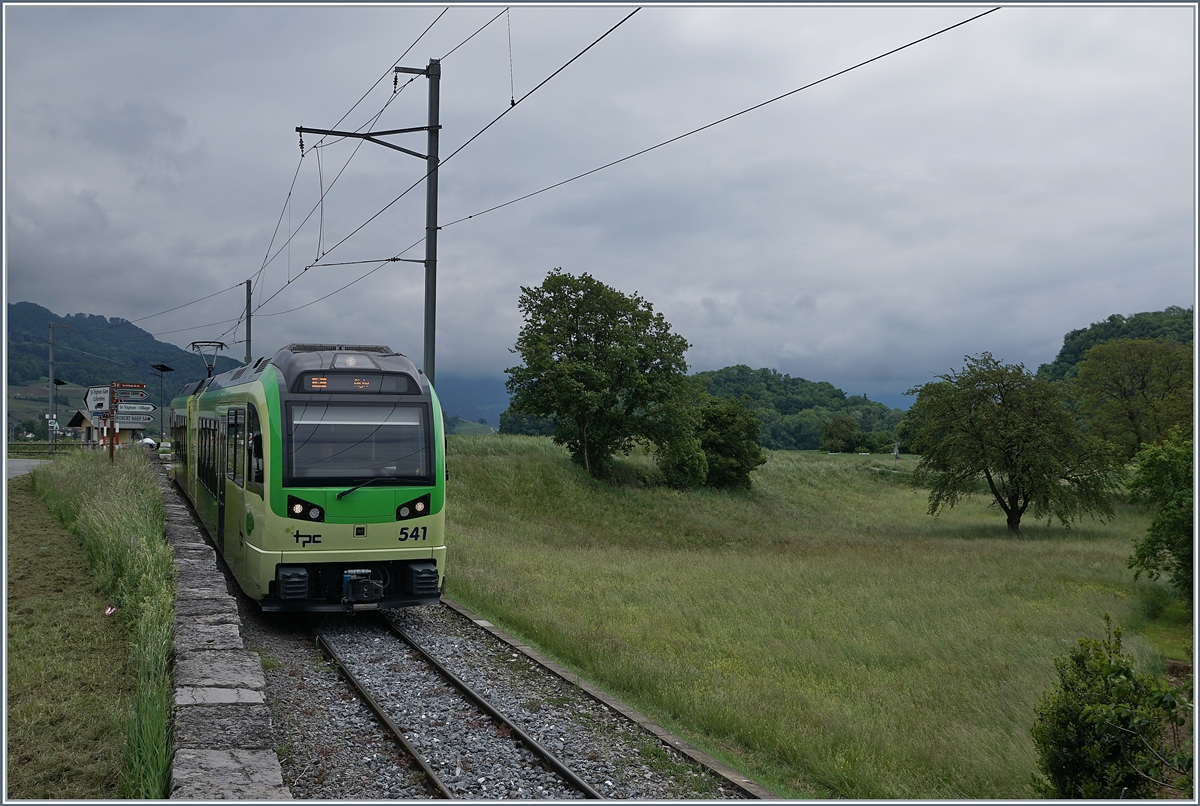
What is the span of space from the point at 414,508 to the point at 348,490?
0.87m

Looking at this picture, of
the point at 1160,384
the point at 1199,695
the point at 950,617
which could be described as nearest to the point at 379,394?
the point at 1199,695

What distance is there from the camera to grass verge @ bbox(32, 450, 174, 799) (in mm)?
5504

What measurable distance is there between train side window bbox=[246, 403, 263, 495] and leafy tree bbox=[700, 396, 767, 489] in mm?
38644

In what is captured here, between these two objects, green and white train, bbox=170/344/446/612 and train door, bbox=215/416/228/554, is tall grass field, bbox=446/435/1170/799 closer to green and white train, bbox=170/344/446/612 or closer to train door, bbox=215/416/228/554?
green and white train, bbox=170/344/446/612

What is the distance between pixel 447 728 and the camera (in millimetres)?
7254

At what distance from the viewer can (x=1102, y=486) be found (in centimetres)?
3394

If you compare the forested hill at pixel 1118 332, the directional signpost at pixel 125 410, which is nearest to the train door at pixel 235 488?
the directional signpost at pixel 125 410

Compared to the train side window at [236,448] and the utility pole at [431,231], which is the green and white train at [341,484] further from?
the utility pole at [431,231]

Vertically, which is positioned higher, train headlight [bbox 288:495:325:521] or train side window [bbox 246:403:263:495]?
train side window [bbox 246:403:263:495]

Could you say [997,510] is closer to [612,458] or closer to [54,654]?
[612,458]

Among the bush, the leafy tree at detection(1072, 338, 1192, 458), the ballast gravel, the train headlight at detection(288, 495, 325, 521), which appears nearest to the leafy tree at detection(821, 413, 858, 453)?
the leafy tree at detection(1072, 338, 1192, 458)

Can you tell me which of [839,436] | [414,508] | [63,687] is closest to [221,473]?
[414,508]

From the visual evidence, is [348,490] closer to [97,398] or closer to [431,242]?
[431,242]

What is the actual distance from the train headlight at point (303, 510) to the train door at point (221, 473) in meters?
3.69
